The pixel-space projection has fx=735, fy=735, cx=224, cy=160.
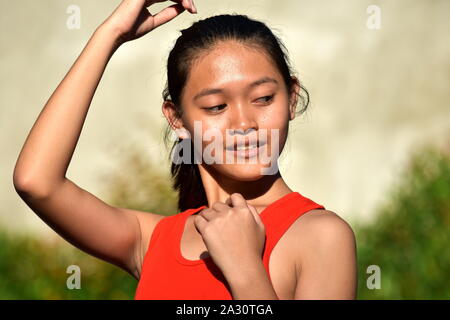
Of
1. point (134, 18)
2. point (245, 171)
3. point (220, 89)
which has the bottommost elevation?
point (245, 171)

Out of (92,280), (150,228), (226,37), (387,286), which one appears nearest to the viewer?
(226,37)

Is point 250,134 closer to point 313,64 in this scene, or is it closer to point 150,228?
point 150,228

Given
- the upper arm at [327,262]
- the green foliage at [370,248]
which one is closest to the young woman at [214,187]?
the upper arm at [327,262]

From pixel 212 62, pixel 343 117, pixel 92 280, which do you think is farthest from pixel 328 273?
pixel 343 117

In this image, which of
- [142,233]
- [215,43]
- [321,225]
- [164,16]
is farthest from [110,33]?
[321,225]

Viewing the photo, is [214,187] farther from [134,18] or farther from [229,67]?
[134,18]

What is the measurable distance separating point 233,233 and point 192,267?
0.24m

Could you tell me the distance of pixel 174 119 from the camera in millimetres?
2441

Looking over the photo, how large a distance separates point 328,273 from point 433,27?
459 cm

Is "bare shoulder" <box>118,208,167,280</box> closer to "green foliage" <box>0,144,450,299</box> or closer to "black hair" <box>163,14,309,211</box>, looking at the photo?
"black hair" <box>163,14,309,211</box>

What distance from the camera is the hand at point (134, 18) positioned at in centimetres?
221

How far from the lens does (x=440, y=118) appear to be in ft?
19.8

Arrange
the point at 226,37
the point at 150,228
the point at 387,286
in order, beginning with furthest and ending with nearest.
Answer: the point at 387,286 → the point at 150,228 → the point at 226,37

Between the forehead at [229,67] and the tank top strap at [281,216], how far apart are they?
15.0 inches
